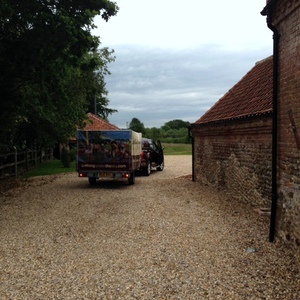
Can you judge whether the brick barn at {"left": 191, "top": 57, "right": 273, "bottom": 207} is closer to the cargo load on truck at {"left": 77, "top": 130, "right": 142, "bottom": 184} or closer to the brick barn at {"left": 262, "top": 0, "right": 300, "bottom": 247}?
the brick barn at {"left": 262, "top": 0, "right": 300, "bottom": 247}

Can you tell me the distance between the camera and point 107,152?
1455 centimetres

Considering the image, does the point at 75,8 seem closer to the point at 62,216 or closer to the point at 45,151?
the point at 62,216

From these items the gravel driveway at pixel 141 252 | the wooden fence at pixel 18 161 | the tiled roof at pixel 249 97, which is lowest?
the gravel driveway at pixel 141 252

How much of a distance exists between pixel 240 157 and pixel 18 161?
49.0 ft

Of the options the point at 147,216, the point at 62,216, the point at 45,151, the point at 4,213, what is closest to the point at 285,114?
the point at 147,216

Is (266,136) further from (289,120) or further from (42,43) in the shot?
(42,43)

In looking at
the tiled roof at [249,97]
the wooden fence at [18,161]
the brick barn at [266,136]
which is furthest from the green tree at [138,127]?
the brick barn at [266,136]

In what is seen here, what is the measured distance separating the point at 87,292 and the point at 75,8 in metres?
9.05

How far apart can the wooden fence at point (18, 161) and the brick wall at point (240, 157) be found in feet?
31.7

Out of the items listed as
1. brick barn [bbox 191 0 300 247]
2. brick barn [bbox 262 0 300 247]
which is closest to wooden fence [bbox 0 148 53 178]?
brick barn [bbox 191 0 300 247]

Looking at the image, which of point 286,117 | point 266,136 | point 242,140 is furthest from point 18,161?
point 286,117

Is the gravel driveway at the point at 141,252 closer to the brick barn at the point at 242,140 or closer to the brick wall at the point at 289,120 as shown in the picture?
the brick wall at the point at 289,120

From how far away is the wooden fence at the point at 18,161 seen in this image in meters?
18.3

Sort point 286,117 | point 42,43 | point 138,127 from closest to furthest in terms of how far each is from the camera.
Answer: point 286,117, point 42,43, point 138,127
